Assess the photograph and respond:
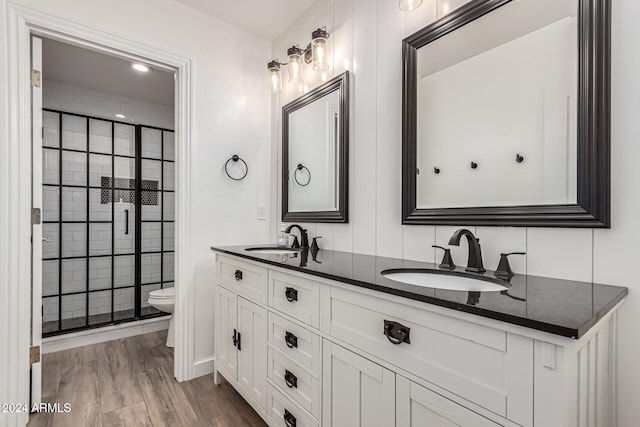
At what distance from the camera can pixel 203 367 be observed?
2.17 meters

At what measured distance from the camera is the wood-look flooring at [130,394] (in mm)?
1688

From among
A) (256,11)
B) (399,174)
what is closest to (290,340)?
(399,174)

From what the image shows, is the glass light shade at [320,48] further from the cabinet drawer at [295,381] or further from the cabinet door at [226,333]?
the cabinet drawer at [295,381]

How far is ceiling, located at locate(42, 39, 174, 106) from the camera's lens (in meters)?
2.41

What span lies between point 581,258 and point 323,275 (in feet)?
2.66

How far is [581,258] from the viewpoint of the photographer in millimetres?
1005

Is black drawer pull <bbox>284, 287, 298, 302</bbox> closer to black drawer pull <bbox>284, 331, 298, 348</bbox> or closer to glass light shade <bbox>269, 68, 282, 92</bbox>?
black drawer pull <bbox>284, 331, 298, 348</bbox>

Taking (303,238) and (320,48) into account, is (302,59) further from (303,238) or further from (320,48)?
(303,238)

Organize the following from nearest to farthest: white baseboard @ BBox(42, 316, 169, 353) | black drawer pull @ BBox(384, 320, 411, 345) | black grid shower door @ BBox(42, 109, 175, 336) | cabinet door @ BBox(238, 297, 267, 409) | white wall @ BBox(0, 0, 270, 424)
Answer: black drawer pull @ BBox(384, 320, 411, 345)
cabinet door @ BBox(238, 297, 267, 409)
white wall @ BBox(0, 0, 270, 424)
white baseboard @ BBox(42, 316, 169, 353)
black grid shower door @ BBox(42, 109, 175, 336)

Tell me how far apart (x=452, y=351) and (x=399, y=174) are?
0.91 metres

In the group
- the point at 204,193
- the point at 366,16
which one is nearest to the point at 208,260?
the point at 204,193

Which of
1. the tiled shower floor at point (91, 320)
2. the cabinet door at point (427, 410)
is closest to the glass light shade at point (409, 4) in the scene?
the cabinet door at point (427, 410)

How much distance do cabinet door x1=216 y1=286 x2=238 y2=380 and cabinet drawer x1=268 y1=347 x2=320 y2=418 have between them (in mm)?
403

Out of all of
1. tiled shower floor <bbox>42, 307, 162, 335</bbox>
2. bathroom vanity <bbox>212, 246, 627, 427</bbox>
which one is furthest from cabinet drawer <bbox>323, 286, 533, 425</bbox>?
tiled shower floor <bbox>42, 307, 162, 335</bbox>
